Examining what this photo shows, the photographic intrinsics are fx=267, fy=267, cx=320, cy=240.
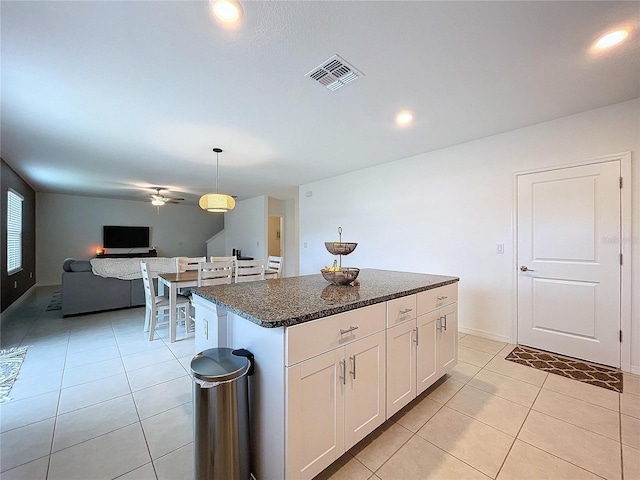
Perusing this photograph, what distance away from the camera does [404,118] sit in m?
2.85

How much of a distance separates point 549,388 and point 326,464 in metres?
Answer: 2.06

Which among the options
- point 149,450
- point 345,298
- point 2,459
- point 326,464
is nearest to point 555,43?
point 345,298

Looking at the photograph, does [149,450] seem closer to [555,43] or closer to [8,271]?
[555,43]

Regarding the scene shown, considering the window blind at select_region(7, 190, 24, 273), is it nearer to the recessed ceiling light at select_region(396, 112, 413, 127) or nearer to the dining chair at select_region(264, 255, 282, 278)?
the dining chair at select_region(264, 255, 282, 278)

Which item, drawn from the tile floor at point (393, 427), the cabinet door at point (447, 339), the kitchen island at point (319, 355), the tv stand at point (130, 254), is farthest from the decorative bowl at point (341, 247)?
the tv stand at point (130, 254)

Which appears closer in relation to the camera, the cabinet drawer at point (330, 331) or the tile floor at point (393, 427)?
the cabinet drawer at point (330, 331)

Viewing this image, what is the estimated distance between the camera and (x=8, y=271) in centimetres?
460

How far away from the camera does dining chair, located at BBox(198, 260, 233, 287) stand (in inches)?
129

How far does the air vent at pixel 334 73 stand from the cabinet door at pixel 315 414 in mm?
1932

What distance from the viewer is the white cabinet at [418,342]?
1717 mm

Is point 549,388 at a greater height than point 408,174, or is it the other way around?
point 408,174

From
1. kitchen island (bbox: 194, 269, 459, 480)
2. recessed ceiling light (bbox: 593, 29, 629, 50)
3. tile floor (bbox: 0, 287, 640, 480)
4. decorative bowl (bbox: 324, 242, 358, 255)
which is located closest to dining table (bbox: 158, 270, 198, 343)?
tile floor (bbox: 0, 287, 640, 480)

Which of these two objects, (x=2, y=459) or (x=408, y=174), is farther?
(x=408, y=174)

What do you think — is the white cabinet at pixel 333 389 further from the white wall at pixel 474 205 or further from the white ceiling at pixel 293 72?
the white wall at pixel 474 205
